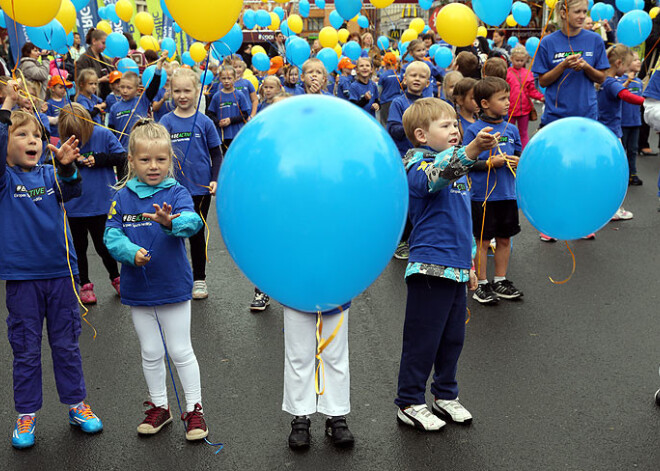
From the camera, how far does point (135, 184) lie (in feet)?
11.5

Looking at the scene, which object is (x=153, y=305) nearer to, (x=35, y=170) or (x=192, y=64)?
(x=35, y=170)

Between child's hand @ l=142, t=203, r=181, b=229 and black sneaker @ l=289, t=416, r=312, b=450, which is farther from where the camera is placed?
black sneaker @ l=289, t=416, r=312, b=450

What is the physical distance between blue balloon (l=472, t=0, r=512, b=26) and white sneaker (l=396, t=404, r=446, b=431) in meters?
3.06

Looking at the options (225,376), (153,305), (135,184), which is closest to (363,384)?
(225,376)

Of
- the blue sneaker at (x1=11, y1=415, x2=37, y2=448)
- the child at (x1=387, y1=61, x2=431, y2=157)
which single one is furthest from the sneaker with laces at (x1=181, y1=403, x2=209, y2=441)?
the child at (x1=387, y1=61, x2=431, y2=157)

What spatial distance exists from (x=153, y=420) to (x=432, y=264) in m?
1.63

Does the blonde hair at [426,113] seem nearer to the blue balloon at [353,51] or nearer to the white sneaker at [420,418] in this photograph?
the white sneaker at [420,418]

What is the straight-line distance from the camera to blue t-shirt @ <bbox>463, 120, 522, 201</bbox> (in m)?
5.17

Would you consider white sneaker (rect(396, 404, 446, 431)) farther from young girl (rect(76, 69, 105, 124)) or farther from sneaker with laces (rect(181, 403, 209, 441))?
young girl (rect(76, 69, 105, 124))

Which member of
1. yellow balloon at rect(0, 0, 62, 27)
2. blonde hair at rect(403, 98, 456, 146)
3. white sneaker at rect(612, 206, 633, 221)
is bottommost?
white sneaker at rect(612, 206, 633, 221)

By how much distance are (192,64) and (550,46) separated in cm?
940

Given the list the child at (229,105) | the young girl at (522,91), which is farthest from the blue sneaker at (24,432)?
the young girl at (522,91)

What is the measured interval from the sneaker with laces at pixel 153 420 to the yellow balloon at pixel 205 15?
6.26 feet

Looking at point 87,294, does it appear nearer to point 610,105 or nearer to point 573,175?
point 573,175
